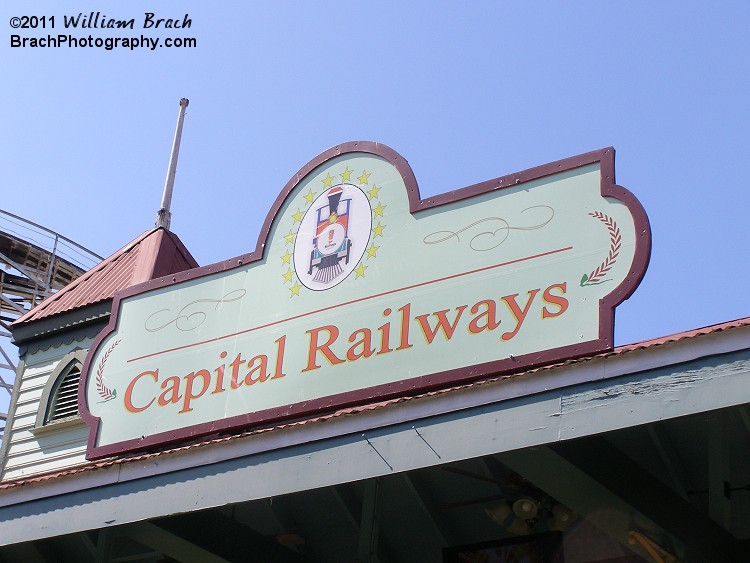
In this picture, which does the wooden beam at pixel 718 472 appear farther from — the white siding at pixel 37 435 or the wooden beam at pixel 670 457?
the white siding at pixel 37 435

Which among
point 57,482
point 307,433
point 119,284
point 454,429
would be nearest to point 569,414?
point 454,429

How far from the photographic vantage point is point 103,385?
10.8m

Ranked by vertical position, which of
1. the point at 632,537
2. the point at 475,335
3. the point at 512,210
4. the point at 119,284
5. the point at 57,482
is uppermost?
the point at 119,284

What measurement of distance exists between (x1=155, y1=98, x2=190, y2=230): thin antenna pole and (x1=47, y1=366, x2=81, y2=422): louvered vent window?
97.3 inches

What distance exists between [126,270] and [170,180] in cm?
163

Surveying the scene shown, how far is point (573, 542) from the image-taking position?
8469 mm

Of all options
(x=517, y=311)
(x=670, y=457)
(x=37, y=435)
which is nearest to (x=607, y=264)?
(x=517, y=311)

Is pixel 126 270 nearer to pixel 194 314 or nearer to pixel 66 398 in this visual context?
pixel 66 398

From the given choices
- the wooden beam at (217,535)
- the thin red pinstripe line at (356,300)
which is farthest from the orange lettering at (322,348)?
the wooden beam at (217,535)

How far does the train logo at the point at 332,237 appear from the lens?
32.1 feet

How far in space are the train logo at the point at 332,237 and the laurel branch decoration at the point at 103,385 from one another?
209 cm

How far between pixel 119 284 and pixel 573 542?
9.49 m

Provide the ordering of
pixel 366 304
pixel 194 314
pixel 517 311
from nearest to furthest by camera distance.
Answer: pixel 517 311
pixel 366 304
pixel 194 314

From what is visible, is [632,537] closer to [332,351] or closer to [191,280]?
[332,351]
